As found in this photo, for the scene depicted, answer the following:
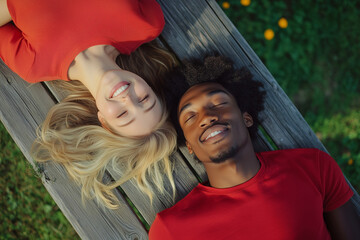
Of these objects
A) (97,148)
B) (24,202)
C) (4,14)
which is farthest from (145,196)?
(4,14)

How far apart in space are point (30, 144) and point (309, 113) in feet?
10.4

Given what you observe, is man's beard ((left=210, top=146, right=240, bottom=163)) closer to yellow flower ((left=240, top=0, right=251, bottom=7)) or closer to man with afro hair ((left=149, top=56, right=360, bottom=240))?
man with afro hair ((left=149, top=56, right=360, bottom=240))

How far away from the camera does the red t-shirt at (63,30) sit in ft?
8.59

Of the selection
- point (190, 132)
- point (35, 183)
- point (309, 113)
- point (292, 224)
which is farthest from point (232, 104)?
point (35, 183)

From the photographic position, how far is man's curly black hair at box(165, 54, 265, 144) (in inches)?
111

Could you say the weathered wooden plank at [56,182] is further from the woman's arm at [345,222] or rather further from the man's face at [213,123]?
the woman's arm at [345,222]

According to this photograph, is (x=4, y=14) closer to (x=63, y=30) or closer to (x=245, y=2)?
(x=63, y=30)

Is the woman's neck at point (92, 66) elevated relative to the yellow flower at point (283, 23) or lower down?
elevated

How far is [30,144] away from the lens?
2.99m

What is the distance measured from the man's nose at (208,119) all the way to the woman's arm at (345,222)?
1446 mm

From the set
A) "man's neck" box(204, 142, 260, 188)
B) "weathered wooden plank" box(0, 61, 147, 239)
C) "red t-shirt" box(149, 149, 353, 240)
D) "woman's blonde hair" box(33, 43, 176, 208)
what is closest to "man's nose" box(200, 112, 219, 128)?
"man's neck" box(204, 142, 260, 188)

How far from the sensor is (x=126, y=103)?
2525 mm

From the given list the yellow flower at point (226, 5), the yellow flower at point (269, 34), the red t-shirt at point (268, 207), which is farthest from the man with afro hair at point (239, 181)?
the yellow flower at point (226, 5)

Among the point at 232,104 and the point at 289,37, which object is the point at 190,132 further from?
the point at 289,37
